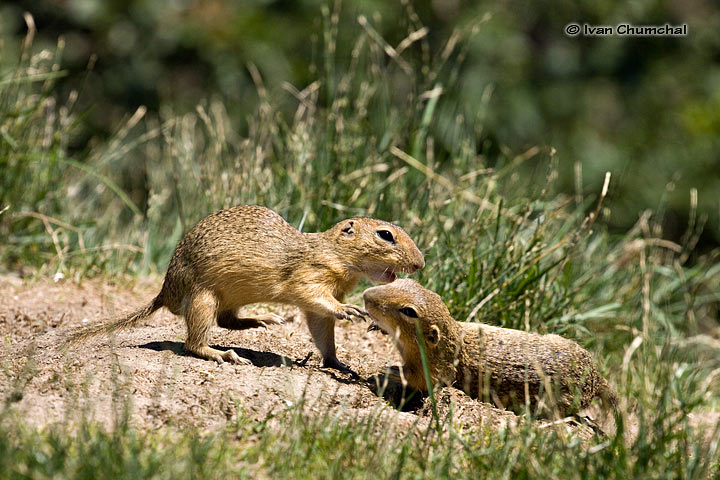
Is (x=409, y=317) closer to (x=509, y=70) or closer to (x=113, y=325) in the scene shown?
(x=113, y=325)

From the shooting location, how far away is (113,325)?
458cm

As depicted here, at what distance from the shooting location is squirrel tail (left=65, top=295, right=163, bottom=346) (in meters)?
4.54

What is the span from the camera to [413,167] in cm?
648

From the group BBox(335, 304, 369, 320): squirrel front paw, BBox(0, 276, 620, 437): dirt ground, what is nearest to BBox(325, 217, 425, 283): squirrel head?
BBox(335, 304, 369, 320): squirrel front paw

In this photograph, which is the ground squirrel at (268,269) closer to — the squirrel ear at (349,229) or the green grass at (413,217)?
the squirrel ear at (349,229)

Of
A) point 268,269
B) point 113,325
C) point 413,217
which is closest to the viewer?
point 268,269

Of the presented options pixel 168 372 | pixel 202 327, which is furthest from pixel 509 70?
pixel 168 372

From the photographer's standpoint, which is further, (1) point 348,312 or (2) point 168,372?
(1) point 348,312

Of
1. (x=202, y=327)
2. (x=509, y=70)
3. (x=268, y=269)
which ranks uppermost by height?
(x=509, y=70)

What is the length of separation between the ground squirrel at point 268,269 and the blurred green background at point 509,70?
215 inches

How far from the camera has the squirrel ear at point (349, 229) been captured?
4668 mm

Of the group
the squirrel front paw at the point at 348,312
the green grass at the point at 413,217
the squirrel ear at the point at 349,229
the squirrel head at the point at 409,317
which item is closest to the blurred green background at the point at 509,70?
the green grass at the point at 413,217

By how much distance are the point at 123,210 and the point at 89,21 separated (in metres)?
2.65

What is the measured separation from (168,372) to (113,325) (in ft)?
2.28
